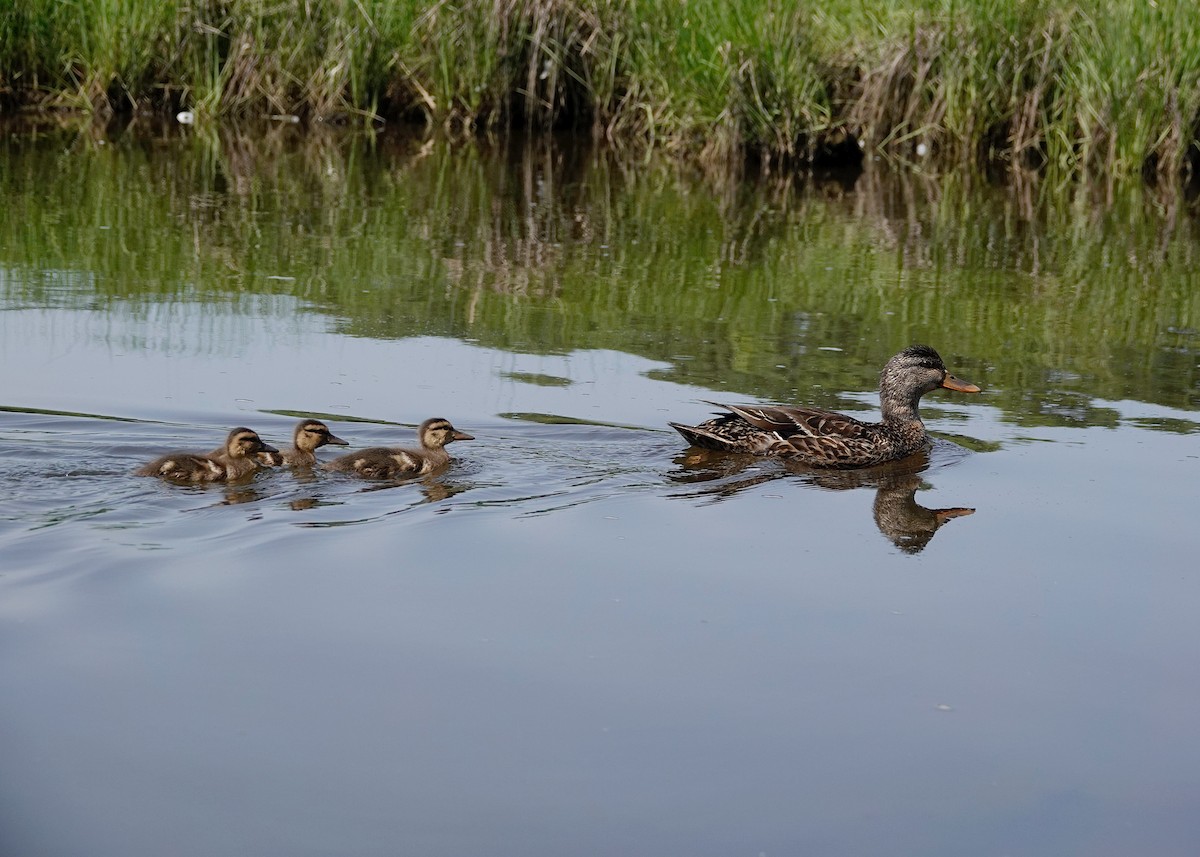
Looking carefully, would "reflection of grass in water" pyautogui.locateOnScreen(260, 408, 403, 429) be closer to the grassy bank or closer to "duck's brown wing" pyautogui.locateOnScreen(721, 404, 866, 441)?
"duck's brown wing" pyautogui.locateOnScreen(721, 404, 866, 441)

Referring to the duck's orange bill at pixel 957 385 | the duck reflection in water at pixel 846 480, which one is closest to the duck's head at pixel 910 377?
the duck's orange bill at pixel 957 385

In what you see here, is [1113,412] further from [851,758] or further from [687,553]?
[851,758]

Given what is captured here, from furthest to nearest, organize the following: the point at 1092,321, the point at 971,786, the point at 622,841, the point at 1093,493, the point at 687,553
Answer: the point at 1092,321, the point at 1093,493, the point at 687,553, the point at 971,786, the point at 622,841

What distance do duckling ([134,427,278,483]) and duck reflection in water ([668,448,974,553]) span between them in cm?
168

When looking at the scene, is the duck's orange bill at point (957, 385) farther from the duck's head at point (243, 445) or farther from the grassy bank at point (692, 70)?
the grassy bank at point (692, 70)

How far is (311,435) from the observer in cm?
711

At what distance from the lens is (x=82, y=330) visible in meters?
9.12

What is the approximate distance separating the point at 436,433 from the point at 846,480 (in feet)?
5.83

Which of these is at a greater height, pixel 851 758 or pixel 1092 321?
pixel 1092 321

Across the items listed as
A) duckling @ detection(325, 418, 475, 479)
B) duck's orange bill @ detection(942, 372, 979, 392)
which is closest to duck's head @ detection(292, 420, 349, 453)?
duckling @ detection(325, 418, 475, 479)

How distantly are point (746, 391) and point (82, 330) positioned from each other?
3.40 metres

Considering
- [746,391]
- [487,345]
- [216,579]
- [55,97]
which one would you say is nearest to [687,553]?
[216,579]

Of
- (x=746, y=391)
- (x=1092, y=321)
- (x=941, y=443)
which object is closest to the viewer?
(x=941, y=443)

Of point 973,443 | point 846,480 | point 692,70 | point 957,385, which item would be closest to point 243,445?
point 846,480
